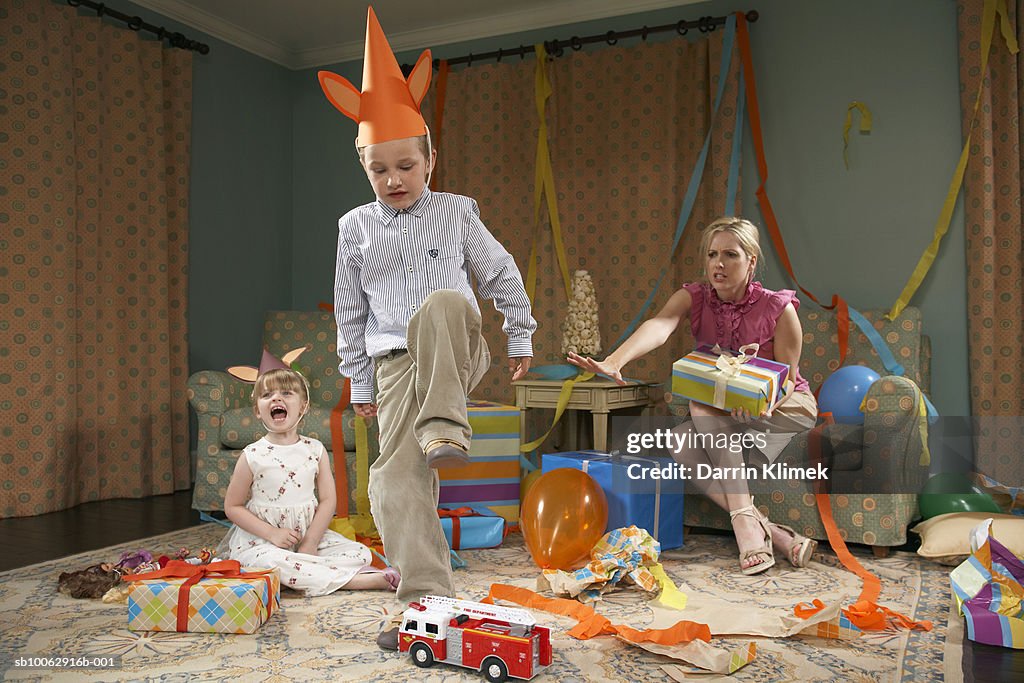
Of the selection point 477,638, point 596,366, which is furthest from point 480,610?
point 596,366

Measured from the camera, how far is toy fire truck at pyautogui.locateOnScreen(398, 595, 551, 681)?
1.82 metres

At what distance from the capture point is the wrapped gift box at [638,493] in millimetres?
2928

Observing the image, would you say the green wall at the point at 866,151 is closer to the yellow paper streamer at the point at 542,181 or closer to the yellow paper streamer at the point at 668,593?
the yellow paper streamer at the point at 542,181

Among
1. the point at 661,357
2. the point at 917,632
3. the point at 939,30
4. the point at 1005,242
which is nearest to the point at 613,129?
the point at 661,357

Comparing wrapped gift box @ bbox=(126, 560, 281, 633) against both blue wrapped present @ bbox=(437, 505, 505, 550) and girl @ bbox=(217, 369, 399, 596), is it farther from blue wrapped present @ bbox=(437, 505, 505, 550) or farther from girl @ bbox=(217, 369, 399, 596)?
blue wrapped present @ bbox=(437, 505, 505, 550)

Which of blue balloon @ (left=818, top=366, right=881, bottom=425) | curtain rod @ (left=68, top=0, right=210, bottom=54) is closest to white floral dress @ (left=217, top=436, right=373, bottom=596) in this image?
blue balloon @ (left=818, top=366, right=881, bottom=425)

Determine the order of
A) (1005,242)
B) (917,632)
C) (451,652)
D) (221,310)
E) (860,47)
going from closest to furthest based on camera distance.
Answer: (451,652) → (917,632) → (1005,242) → (860,47) → (221,310)

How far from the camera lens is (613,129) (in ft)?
14.5

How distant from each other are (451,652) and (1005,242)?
3.06 meters

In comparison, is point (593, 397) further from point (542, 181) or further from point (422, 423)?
point (422, 423)

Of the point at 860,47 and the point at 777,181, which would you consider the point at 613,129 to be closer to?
the point at 777,181

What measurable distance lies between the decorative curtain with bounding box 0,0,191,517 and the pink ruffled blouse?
2.83 metres

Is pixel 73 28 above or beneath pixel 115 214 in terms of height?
above

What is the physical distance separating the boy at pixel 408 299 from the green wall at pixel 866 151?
2.45 metres
